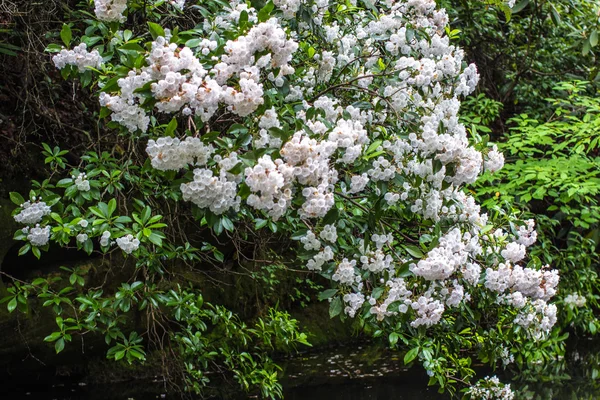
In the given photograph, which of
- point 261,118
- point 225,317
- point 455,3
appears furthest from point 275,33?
point 455,3

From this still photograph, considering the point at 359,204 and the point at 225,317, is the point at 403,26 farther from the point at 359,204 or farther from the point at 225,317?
the point at 225,317

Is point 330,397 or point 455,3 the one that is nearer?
point 330,397

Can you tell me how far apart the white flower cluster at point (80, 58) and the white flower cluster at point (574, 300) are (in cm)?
411

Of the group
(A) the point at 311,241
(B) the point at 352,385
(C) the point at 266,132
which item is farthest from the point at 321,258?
(B) the point at 352,385

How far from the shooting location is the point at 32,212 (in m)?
2.62

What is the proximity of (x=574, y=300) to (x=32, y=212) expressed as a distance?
13.6 feet

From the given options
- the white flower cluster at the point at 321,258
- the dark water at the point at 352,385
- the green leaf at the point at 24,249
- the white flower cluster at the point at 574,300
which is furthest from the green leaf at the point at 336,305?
the white flower cluster at the point at 574,300

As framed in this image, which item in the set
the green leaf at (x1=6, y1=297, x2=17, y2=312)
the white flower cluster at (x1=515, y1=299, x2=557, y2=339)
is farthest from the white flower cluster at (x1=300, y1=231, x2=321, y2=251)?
the green leaf at (x1=6, y1=297, x2=17, y2=312)

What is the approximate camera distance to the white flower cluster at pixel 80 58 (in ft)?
8.02

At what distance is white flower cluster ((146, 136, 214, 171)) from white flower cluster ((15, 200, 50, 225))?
806 millimetres

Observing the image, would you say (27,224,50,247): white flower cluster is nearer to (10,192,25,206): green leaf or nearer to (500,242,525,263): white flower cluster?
(10,192,25,206): green leaf

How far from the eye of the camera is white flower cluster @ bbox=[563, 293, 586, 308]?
210 inches

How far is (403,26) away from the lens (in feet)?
9.51

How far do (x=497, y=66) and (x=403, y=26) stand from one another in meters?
4.80
